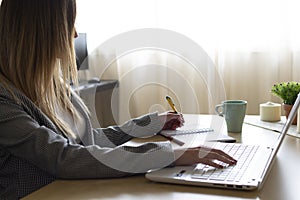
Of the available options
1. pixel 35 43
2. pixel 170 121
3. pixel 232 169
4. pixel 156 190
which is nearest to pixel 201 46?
pixel 170 121

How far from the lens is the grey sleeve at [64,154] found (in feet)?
3.22

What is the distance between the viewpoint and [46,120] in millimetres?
1127

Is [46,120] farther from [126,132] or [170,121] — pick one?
[170,121]

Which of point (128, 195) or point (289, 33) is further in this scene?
point (289, 33)

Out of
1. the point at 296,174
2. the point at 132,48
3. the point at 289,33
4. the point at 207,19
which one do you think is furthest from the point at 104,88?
the point at 296,174

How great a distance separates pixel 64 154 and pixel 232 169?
1.24 ft

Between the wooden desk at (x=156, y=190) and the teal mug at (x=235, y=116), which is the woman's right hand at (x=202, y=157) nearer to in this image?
the wooden desk at (x=156, y=190)

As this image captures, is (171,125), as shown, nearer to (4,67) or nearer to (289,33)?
(4,67)

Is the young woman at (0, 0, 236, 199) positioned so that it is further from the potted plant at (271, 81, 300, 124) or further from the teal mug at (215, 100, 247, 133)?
the potted plant at (271, 81, 300, 124)

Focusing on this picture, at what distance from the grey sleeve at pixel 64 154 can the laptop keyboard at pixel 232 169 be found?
0.08 m

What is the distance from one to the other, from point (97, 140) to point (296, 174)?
2.19 ft

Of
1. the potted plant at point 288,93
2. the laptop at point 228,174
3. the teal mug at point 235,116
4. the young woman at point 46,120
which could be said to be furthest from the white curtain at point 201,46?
the laptop at point 228,174

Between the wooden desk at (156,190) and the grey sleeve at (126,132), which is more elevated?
the wooden desk at (156,190)

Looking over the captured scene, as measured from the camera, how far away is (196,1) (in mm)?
3055
